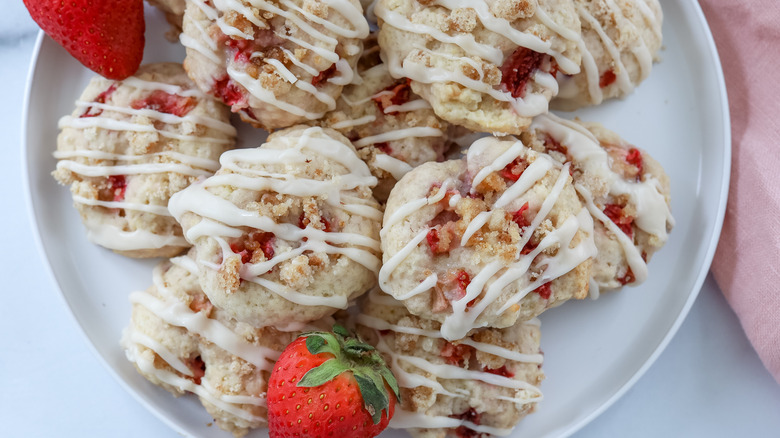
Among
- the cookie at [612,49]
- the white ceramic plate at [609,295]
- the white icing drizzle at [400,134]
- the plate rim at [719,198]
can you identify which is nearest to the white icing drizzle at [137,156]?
the white ceramic plate at [609,295]

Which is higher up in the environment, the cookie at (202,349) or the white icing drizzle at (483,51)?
the white icing drizzle at (483,51)

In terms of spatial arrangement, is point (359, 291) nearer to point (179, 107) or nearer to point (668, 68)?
point (179, 107)

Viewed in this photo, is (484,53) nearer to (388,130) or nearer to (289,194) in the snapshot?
(388,130)

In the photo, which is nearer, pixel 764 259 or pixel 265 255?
pixel 265 255

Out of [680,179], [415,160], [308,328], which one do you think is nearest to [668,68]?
[680,179]

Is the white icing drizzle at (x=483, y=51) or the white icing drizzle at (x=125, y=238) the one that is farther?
the white icing drizzle at (x=125, y=238)

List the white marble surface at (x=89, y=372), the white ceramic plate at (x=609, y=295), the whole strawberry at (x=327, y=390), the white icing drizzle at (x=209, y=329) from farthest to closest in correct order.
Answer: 1. the white marble surface at (x=89, y=372)
2. the white ceramic plate at (x=609, y=295)
3. the white icing drizzle at (x=209, y=329)
4. the whole strawberry at (x=327, y=390)

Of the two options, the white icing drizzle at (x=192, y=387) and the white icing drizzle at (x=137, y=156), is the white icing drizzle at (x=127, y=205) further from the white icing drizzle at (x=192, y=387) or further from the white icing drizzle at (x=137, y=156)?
the white icing drizzle at (x=192, y=387)
